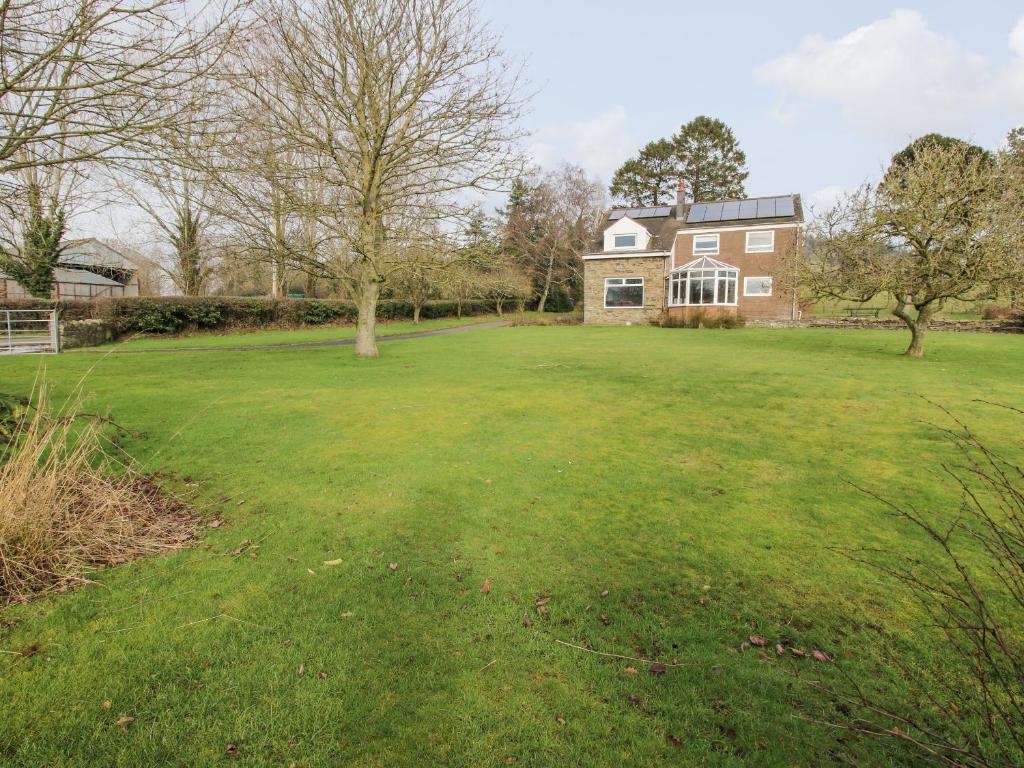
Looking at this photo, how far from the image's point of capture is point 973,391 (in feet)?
32.9

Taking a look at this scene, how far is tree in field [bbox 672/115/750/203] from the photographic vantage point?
5488 centimetres

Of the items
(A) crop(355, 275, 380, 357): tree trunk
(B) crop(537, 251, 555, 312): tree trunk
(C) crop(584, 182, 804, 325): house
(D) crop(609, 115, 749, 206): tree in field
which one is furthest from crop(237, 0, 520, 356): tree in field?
(D) crop(609, 115, 749, 206): tree in field

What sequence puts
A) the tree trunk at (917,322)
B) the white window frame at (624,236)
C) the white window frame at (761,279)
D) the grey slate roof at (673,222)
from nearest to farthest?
1. the tree trunk at (917,322)
2. the white window frame at (761,279)
3. the grey slate roof at (673,222)
4. the white window frame at (624,236)

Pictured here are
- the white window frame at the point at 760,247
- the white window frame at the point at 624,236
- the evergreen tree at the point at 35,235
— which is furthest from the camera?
the white window frame at the point at 624,236

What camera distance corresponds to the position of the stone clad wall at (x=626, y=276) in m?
33.7

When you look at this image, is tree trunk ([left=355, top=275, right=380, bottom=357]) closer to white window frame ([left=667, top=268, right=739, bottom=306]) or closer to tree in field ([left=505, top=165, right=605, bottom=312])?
white window frame ([left=667, top=268, right=739, bottom=306])

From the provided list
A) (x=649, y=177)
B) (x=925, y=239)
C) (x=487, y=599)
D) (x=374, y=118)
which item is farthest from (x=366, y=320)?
(x=649, y=177)

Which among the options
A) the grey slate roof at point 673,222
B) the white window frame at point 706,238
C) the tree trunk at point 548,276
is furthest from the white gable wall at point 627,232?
the tree trunk at point 548,276

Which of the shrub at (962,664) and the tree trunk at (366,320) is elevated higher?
the tree trunk at (366,320)

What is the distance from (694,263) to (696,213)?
216 inches

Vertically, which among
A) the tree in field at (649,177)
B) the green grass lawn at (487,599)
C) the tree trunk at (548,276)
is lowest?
the green grass lawn at (487,599)

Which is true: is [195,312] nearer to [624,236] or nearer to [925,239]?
[624,236]

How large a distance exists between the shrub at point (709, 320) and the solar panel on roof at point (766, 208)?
7205 millimetres

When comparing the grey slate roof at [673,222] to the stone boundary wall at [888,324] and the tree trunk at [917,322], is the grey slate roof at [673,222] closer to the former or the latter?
the stone boundary wall at [888,324]
